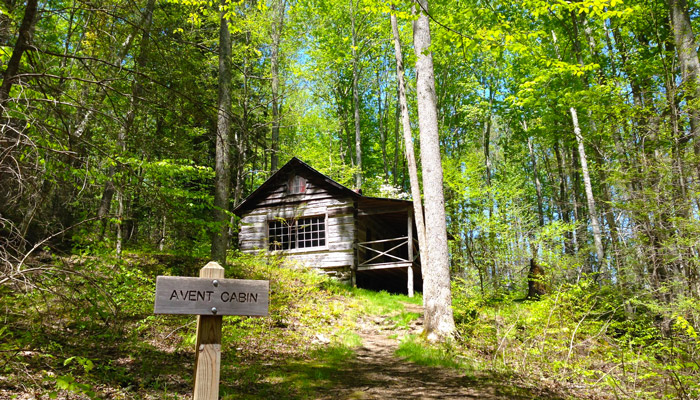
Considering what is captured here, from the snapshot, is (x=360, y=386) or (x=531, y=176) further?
(x=531, y=176)

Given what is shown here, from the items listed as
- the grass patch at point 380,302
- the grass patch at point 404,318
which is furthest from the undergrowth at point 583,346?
the grass patch at point 380,302

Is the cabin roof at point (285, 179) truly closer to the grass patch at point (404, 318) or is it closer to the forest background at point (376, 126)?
the forest background at point (376, 126)

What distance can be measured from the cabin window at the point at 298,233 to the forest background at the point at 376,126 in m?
2.54

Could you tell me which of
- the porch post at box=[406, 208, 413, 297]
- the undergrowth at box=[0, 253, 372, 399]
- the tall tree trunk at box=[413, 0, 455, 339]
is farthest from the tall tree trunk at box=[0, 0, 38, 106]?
the porch post at box=[406, 208, 413, 297]

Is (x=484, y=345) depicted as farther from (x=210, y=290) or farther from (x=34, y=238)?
(x=34, y=238)

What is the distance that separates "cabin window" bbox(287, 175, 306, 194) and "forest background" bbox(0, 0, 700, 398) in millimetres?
1448

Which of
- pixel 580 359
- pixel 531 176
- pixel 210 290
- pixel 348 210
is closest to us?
pixel 210 290

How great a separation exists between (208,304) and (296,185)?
15.7 meters

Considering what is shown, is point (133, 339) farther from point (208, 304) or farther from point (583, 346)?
point (583, 346)

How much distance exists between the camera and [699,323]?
5.43 metres

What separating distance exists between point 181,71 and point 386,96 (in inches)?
1074

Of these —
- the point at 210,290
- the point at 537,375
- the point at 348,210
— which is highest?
the point at 348,210

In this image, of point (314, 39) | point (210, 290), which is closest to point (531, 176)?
point (314, 39)

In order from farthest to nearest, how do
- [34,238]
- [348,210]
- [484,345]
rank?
1. [348,210]
2. [34,238]
3. [484,345]
